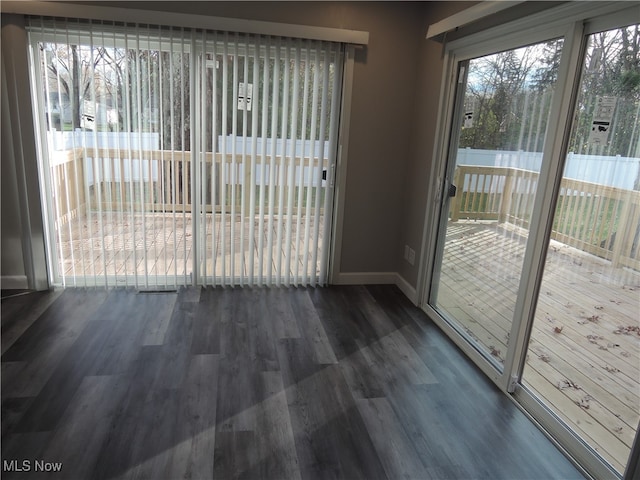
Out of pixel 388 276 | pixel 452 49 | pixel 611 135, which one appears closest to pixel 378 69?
pixel 452 49

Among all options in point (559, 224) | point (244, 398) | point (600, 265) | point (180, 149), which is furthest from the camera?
point (180, 149)

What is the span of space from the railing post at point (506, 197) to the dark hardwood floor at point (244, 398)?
0.98m

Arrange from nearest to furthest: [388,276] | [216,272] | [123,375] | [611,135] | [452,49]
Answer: [611,135] → [123,375] → [452,49] → [216,272] → [388,276]

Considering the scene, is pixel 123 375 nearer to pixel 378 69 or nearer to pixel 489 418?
pixel 489 418

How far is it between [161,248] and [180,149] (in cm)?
88

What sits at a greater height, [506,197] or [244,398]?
[506,197]

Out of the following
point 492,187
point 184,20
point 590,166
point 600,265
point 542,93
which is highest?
point 184,20

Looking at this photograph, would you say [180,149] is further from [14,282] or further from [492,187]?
[492,187]

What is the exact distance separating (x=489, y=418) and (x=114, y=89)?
3374 mm

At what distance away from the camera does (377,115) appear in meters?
3.77

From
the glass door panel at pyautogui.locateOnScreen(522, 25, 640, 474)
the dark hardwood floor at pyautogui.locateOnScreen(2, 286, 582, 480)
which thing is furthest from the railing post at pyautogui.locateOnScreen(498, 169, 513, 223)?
the dark hardwood floor at pyautogui.locateOnScreen(2, 286, 582, 480)

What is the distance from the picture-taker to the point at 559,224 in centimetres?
218

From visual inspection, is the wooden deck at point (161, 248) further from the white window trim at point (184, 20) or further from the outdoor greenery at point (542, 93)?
the outdoor greenery at point (542, 93)

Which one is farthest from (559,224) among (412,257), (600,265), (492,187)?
(412,257)
